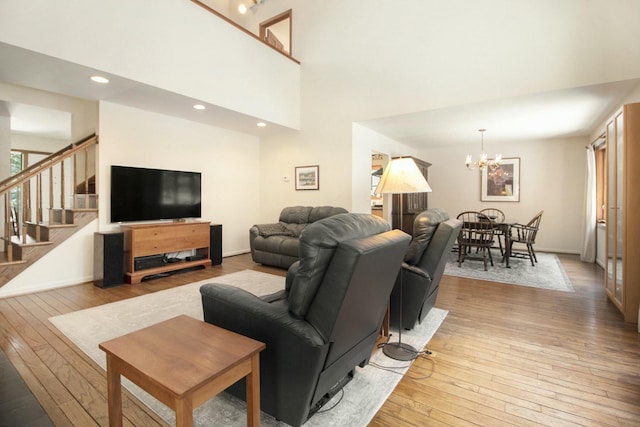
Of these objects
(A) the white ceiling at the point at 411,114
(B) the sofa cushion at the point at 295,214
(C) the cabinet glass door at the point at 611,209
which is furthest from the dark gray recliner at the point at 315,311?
(B) the sofa cushion at the point at 295,214

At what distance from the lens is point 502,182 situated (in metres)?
7.14

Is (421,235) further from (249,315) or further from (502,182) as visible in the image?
(502,182)

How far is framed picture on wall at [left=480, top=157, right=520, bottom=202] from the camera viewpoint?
6.97 m

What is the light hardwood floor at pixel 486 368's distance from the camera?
1671mm

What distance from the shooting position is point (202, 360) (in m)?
1.18

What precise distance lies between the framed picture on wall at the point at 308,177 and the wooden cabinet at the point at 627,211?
4.23 metres

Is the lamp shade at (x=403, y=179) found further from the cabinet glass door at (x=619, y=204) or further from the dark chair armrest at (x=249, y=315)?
the cabinet glass door at (x=619, y=204)

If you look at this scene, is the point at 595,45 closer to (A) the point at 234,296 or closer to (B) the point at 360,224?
(B) the point at 360,224

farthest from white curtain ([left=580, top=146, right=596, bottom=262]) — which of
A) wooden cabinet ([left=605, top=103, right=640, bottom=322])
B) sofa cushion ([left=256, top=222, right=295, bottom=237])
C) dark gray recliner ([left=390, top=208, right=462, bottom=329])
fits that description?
sofa cushion ([left=256, top=222, right=295, bottom=237])

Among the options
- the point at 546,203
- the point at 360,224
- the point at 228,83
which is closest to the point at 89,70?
the point at 228,83

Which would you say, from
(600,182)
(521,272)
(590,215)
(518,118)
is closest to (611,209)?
(521,272)

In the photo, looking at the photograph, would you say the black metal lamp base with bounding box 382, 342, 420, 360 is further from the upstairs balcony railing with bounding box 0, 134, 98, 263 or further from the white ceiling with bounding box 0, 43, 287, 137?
the upstairs balcony railing with bounding box 0, 134, 98, 263

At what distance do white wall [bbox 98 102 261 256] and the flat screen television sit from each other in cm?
17

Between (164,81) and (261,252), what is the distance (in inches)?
114
